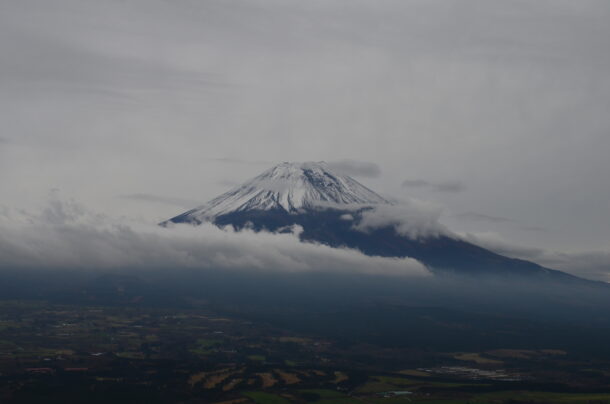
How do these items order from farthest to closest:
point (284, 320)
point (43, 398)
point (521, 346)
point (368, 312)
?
point (368, 312) < point (284, 320) < point (521, 346) < point (43, 398)

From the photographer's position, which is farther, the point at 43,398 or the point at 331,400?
the point at 331,400

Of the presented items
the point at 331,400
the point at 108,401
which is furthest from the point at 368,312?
the point at 108,401

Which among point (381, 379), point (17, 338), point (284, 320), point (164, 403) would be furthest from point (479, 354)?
point (17, 338)

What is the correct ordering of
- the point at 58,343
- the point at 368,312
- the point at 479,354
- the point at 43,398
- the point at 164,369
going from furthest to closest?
the point at 368,312 → the point at 479,354 → the point at 58,343 → the point at 164,369 → the point at 43,398

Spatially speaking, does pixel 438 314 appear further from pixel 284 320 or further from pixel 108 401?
pixel 108 401

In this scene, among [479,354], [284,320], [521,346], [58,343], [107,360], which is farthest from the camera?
[284,320]

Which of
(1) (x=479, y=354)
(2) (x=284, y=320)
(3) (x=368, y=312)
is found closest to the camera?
(1) (x=479, y=354)

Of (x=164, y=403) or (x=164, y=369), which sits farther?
(x=164, y=369)

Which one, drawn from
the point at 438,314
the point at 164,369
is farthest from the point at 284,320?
the point at 164,369

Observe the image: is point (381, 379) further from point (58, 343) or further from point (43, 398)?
point (58, 343)
